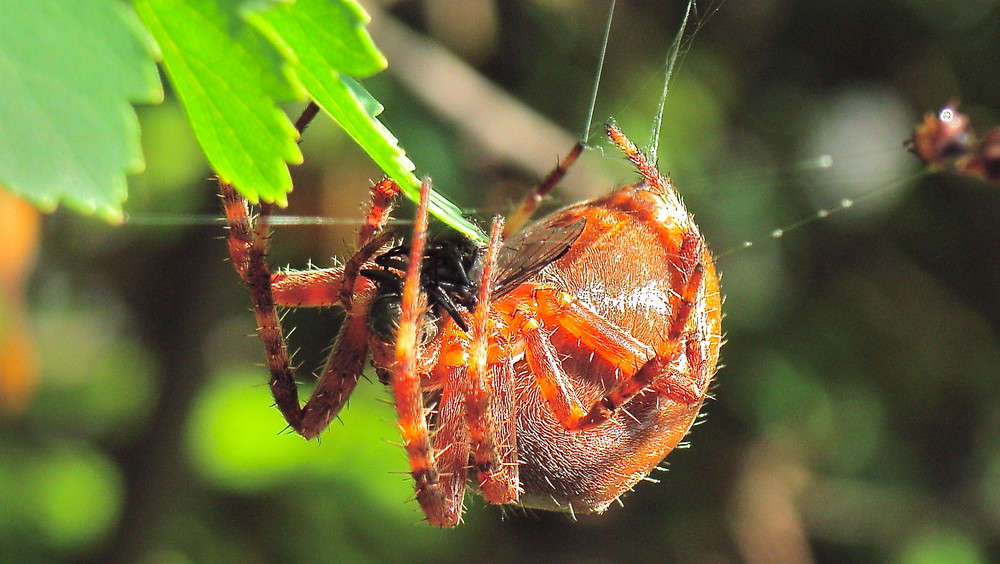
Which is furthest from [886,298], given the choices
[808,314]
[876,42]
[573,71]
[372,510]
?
[372,510]

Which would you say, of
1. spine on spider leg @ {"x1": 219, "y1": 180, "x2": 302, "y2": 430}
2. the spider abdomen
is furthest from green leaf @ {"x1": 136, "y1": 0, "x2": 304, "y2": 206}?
the spider abdomen

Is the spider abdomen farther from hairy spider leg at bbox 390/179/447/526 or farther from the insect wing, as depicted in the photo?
hairy spider leg at bbox 390/179/447/526

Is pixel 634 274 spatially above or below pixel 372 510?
above

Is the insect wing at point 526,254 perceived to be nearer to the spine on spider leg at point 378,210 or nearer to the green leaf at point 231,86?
the spine on spider leg at point 378,210

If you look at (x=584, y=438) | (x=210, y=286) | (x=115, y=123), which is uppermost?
(x=115, y=123)

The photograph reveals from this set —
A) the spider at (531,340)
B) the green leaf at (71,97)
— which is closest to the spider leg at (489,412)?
the spider at (531,340)

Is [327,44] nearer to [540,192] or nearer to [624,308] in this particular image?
[540,192]

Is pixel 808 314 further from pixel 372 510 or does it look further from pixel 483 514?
pixel 372 510
